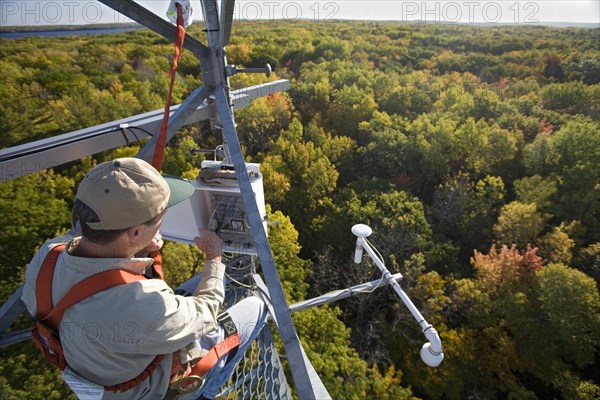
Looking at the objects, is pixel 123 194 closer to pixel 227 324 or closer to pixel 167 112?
pixel 167 112

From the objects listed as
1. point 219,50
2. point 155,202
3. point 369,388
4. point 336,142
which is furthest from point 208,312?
point 336,142

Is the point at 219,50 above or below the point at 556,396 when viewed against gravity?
above

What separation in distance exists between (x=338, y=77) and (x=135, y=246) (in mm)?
35644

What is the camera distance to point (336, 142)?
2527cm

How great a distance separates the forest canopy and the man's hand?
9.76 ft

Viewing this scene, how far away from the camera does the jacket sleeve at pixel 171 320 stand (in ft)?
5.88

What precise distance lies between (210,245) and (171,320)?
0.96 m

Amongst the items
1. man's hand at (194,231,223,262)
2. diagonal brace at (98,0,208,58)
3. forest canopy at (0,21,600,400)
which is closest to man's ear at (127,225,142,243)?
man's hand at (194,231,223,262)

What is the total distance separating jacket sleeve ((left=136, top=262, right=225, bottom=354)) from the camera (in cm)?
179

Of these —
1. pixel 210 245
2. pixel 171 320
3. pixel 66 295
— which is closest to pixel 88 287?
pixel 66 295

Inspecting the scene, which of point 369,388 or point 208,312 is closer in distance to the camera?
point 208,312

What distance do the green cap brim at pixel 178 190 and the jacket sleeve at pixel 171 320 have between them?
1.81 feet

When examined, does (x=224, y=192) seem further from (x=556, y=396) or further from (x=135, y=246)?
(x=556, y=396)

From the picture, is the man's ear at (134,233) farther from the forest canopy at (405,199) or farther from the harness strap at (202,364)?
the forest canopy at (405,199)
